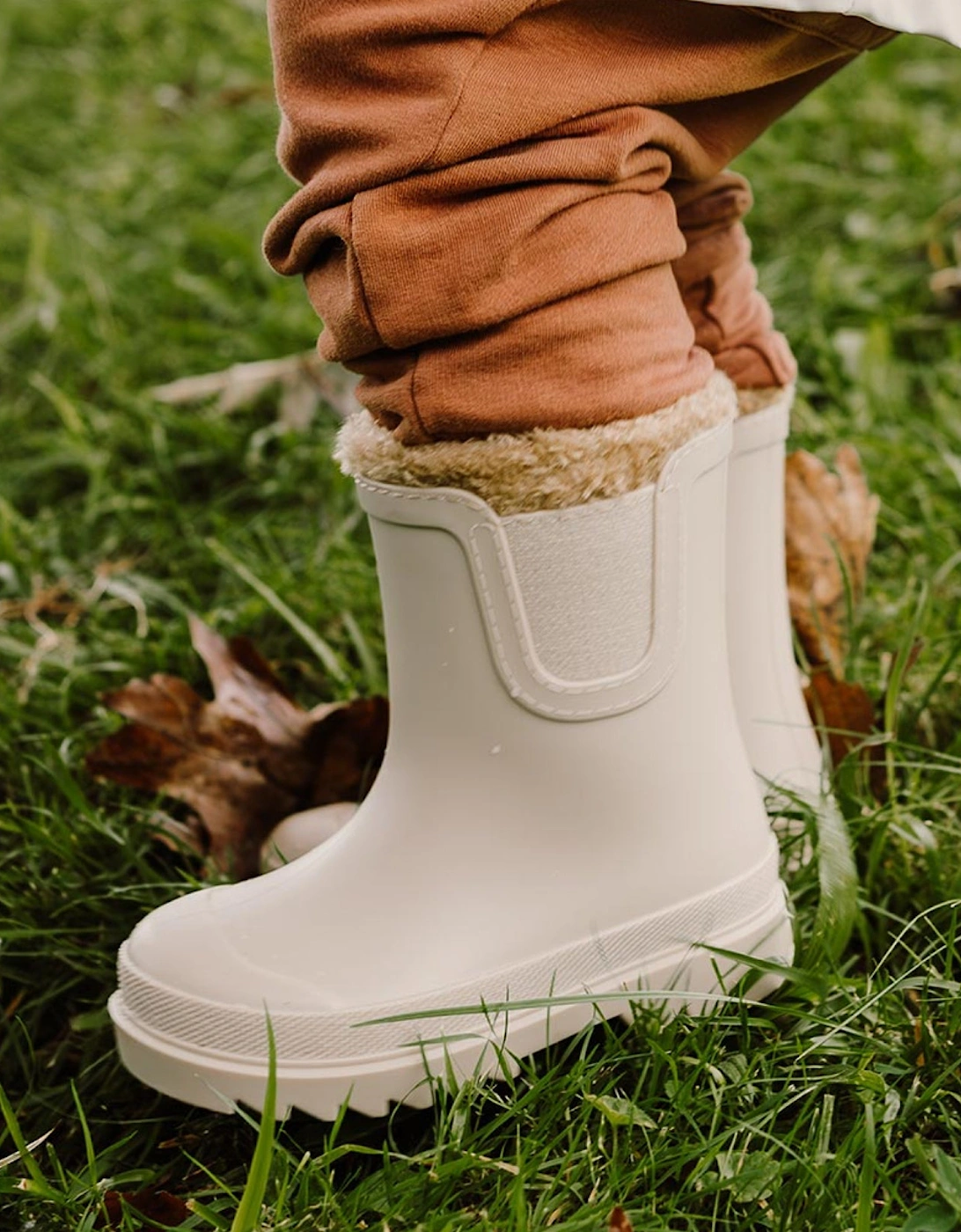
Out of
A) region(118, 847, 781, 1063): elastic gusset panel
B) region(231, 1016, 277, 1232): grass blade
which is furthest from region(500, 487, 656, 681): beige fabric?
region(231, 1016, 277, 1232): grass blade

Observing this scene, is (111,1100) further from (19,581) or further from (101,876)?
(19,581)

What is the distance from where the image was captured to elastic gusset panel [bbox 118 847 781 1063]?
38.6 inches

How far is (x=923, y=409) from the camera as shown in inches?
76.6

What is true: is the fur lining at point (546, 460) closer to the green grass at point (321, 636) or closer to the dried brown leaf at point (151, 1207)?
the green grass at point (321, 636)

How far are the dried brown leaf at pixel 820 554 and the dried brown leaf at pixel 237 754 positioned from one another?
426 mm

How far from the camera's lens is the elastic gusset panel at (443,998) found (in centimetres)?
98

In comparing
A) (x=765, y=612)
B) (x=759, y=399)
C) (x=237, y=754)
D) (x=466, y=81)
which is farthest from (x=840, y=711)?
(x=466, y=81)

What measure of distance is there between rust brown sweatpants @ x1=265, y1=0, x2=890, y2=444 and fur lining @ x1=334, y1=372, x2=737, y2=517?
1 cm

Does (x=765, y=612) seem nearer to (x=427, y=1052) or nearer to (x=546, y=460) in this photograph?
(x=546, y=460)

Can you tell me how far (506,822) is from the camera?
102 cm

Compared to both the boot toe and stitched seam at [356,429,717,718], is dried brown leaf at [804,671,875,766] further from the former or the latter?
the boot toe

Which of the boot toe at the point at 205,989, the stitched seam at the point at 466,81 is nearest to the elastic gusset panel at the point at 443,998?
the boot toe at the point at 205,989

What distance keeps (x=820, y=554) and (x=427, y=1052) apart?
674mm

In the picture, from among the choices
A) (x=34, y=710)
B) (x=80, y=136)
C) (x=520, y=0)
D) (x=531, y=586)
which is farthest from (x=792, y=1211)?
(x=80, y=136)
